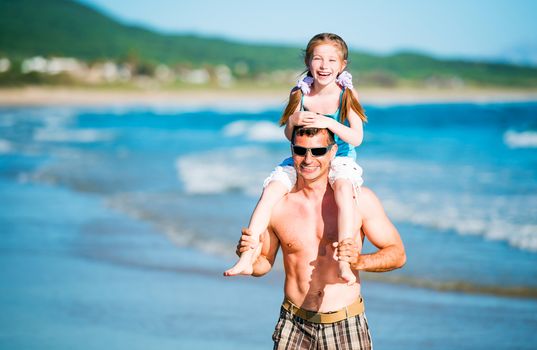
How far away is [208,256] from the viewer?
33.4 ft

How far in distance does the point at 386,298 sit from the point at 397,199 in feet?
20.2

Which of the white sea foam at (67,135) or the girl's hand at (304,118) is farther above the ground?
the white sea foam at (67,135)

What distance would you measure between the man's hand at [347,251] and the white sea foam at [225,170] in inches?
463

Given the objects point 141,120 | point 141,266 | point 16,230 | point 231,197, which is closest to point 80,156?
point 231,197

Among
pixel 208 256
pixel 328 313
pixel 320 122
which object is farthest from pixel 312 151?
pixel 208 256

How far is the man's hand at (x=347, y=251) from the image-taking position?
372cm

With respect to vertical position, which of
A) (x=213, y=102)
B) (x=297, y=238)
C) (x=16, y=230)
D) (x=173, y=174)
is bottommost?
(x=297, y=238)

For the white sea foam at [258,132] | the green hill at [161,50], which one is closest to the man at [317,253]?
the white sea foam at [258,132]

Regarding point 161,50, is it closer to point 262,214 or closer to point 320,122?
point 262,214

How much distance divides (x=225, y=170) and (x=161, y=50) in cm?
14739

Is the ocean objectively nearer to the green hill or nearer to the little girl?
the little girl

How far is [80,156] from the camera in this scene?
81.8 ft

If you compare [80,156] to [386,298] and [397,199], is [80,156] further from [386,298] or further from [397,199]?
[386,298]

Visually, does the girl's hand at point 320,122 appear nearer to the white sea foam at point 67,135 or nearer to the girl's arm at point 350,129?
the girl's arm at point 350,129
